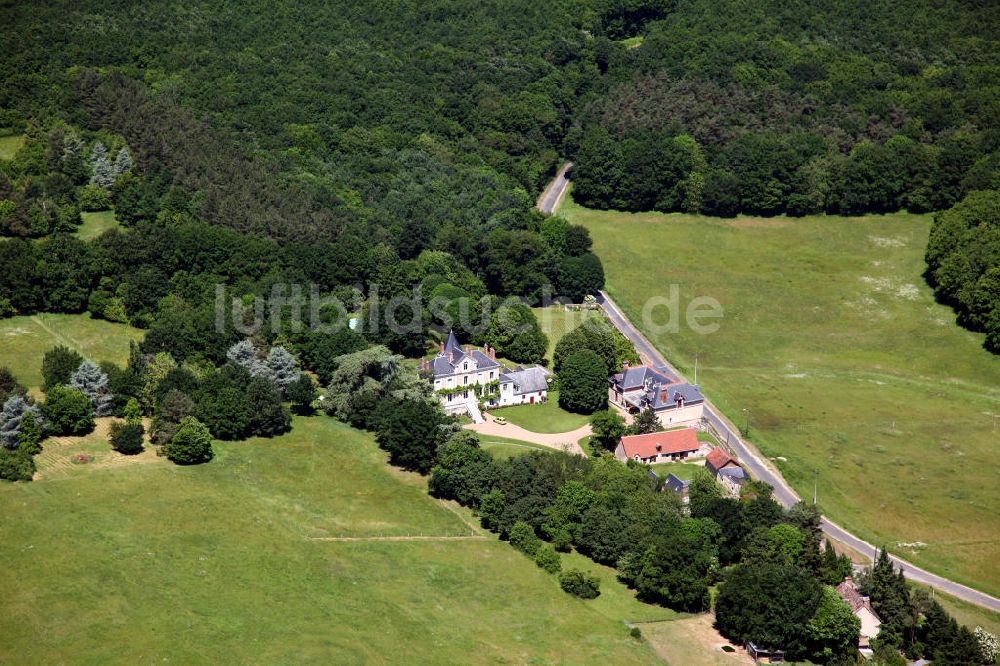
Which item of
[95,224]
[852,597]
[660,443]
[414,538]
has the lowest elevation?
[414,538]

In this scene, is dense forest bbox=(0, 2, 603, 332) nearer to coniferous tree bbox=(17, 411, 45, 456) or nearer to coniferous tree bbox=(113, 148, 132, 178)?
coniferous tree bbox=(113, 148, 132, 178)

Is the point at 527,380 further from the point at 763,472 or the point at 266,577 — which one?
the point at 266,577

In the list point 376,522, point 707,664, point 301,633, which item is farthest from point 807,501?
point 301,633

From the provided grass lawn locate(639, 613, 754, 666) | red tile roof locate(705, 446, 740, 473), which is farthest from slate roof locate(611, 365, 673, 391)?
grass lawn locate(639, 613, 754, 666)

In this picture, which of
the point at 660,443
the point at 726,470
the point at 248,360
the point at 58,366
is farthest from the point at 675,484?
the point at 58,366

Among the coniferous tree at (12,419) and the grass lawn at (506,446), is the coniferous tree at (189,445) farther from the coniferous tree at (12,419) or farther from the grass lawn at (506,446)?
the grass lawn at (506,446)
